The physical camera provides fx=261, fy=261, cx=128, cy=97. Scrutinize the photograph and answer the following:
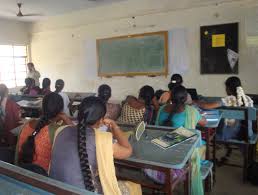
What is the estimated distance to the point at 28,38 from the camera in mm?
7656

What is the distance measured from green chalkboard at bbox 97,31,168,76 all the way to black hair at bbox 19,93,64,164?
3705 mm

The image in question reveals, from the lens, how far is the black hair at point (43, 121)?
159 cm

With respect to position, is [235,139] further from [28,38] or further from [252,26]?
[28,38]

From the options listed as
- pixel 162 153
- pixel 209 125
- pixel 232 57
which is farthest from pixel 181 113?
pixel 232 57

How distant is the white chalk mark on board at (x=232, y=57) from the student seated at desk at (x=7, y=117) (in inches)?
140

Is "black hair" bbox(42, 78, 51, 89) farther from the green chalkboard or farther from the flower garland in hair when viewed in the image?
the flower garland in hair

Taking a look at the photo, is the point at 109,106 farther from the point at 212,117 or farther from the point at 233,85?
the point at 233,85

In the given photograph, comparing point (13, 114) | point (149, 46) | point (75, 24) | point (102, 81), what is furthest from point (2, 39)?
point (13, 114)

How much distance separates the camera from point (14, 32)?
23.9 ft

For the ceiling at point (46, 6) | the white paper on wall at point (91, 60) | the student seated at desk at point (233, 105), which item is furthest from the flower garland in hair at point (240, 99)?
the white paper on wall at point (91, 60)

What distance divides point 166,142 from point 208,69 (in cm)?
342

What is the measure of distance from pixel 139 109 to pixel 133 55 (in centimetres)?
320

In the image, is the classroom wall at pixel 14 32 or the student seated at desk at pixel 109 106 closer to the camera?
the student seated at desk at pixel 109 106

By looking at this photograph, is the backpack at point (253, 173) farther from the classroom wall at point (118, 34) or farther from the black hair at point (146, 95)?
the classroom wall at point (118, 34)
